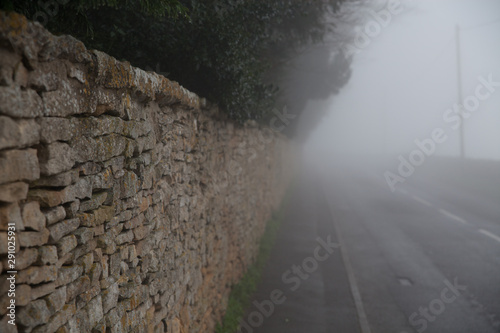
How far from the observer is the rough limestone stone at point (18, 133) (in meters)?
1.85

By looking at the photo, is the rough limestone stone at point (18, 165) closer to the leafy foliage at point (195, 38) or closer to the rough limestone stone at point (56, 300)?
the rough limestone stone at point (56, 300)

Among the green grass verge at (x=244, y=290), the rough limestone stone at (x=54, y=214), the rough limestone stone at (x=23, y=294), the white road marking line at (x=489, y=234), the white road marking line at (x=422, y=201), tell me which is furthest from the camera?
the white road marking line at (x=422, y=201)

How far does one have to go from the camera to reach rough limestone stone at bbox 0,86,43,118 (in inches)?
72.8

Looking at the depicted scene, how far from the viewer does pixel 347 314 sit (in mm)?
→ 7355

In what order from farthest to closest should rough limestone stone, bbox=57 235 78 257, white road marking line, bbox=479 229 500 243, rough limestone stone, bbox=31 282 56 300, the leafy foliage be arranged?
white road marking line, bbox=479 229 500 243, the leafy foliage, rough limestone stone, bbox=57 235 78 257, rough limestone stone, bbox=31 282 56 300

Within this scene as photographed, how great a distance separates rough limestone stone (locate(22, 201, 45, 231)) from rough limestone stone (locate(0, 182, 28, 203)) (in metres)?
0.06

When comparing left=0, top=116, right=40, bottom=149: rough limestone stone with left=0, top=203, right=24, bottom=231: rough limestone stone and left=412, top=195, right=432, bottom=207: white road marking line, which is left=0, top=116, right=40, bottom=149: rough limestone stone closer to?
left=0, top=203, right=24, bottom=231: rough limestone stone

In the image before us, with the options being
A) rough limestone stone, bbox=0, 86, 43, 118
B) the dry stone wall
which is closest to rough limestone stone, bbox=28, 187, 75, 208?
the dry stone wall

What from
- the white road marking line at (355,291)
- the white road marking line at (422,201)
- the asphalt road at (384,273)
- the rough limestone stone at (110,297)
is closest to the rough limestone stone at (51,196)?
the rough limestone stone at (110,297)

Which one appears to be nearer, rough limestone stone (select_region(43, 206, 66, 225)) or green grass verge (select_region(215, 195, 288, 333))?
rough limestone stone (select_region(43, 206, 66, 225))

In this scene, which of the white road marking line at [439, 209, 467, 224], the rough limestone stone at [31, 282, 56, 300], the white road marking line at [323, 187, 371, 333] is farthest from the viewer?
the white road marking line at [439, 209, 467, 224]

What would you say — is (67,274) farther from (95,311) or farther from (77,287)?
(95,311)

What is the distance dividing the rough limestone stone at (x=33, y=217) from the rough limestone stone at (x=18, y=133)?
279 mm

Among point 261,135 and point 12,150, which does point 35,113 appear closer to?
point 12,150
